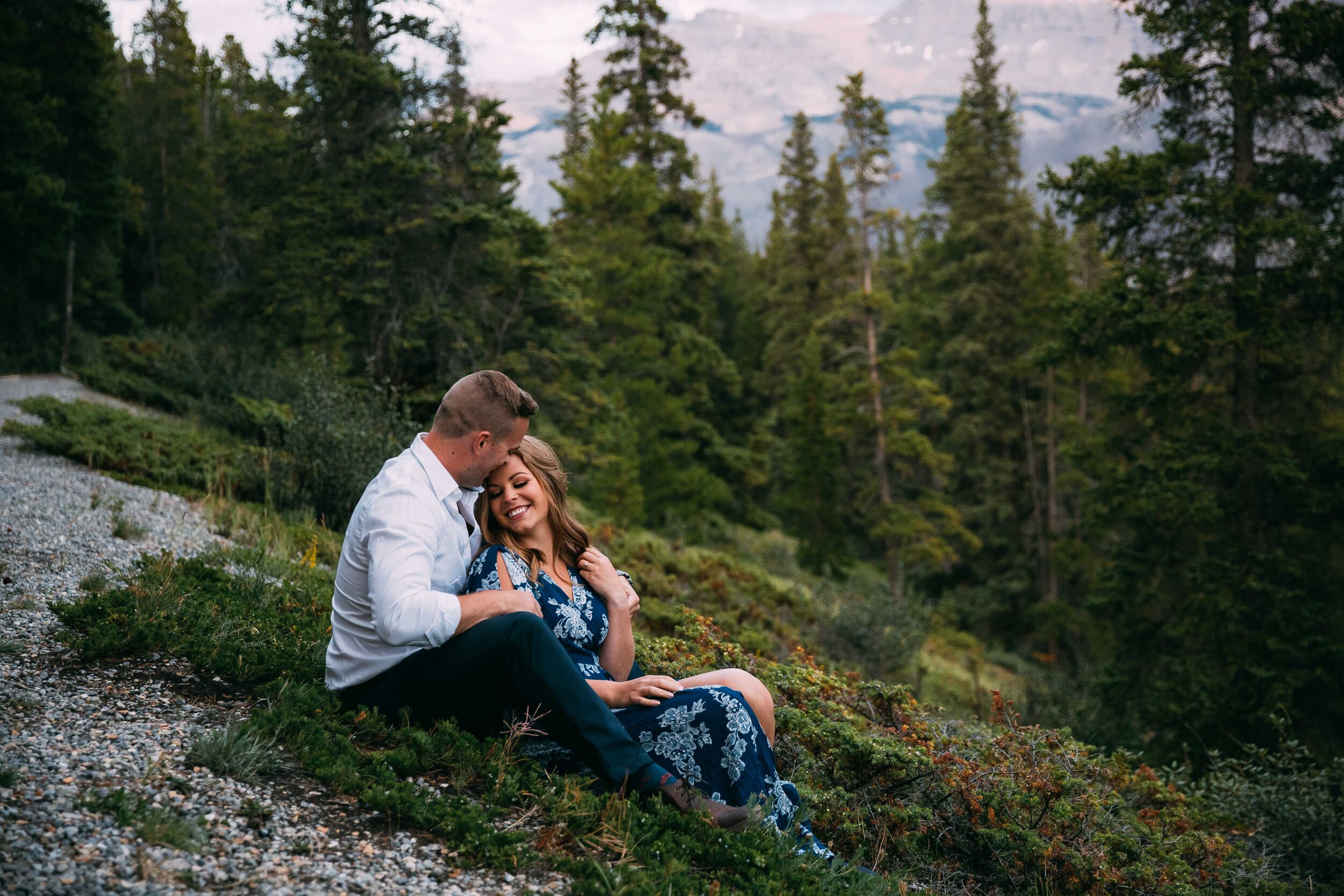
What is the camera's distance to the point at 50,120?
53.9 feet

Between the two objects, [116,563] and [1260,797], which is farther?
[1260,797]

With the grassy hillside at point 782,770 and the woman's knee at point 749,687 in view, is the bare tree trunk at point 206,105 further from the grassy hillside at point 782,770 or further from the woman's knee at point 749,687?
the woman's knee at point 749,687

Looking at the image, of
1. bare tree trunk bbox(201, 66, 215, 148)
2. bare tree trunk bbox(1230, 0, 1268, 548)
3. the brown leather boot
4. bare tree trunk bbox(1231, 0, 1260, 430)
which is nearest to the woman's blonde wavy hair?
the brown leather boot

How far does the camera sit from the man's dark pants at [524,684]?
3162 millimetres

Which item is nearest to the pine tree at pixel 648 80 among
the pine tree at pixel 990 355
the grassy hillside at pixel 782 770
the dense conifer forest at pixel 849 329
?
the dense conifer forest at pixel 849 329

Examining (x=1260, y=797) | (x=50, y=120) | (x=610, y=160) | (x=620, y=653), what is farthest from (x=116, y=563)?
(x=610, y=160)

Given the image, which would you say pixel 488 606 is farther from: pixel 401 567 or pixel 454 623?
pixel 401 567

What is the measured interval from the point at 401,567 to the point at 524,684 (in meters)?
0.64

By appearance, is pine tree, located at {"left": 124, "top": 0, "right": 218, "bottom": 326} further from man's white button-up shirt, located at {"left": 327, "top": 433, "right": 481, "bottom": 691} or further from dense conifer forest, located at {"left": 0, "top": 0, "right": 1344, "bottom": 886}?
man's white button-up shirt, located at {"left": 327, "top": 433, "right": 481, "bottom": 691}

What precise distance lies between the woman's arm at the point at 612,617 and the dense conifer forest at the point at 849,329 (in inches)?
190

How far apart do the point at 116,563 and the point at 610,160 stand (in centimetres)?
1884

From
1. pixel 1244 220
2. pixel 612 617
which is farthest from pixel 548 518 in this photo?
pixel 1244 220

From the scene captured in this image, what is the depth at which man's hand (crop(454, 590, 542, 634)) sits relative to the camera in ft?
10.6

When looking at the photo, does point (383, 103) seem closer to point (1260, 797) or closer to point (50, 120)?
point (50, 120)
